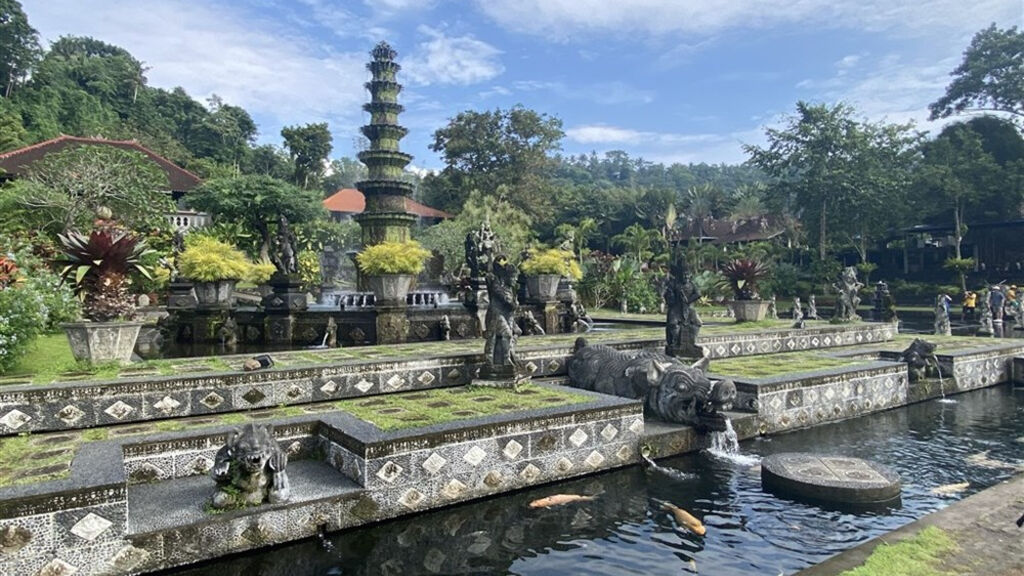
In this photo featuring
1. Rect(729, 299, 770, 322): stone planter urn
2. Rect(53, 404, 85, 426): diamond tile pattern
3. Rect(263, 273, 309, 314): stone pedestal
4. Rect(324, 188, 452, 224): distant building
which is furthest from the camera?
Rect(324, 188, 452, 224): distant building

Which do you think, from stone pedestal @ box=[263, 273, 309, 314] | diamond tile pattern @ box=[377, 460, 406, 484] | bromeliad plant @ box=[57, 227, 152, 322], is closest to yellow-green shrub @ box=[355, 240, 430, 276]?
stone pedestal @ box=[263, 273, 309, 314]

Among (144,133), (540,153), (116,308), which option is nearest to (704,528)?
(116,308)

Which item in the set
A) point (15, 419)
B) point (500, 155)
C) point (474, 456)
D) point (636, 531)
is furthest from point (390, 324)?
point (500, 155)

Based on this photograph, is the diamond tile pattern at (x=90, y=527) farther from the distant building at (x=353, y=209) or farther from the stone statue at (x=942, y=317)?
the distant building at (x=353, y=209)

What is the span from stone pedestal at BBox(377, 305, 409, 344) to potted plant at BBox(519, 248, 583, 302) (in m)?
4.40

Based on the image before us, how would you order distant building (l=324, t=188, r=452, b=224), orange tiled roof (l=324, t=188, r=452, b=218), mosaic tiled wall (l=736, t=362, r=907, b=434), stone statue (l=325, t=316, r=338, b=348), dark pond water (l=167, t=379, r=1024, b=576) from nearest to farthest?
dark pond water (l=167, t=379, r=1024, b=576)
mosaic tiled wall (l=736, t=362, r=907, b=434)
stone statue (l=325, t=316, r=338, b=348)
orange tiled roof (l=324, t=188, r=452, b=218)
distant building (l=324, t=188, r=452, b=224)

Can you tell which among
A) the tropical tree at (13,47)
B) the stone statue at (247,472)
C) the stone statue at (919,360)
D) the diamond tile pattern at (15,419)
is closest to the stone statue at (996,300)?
the stone statue at (919,360)

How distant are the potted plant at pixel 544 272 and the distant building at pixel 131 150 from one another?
24739mm

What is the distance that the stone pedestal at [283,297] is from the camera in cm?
1477

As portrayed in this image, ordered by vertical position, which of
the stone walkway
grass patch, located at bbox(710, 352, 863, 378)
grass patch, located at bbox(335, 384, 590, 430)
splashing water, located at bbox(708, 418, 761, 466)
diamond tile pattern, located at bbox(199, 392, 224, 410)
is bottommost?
splashing water, located at bbox(708, 418, 761, 466)

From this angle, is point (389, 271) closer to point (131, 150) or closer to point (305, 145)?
point (131, 150)

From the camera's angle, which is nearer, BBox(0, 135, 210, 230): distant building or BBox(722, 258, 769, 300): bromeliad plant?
BBox(722, 258, 769, 300): bromeliad plant

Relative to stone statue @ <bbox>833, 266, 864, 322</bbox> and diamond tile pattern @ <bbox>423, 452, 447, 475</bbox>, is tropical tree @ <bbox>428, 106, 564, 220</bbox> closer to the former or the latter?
stone statue @ <bbox>833, 266, 864, 322</bbox>

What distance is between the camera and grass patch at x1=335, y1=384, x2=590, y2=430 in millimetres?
7004
